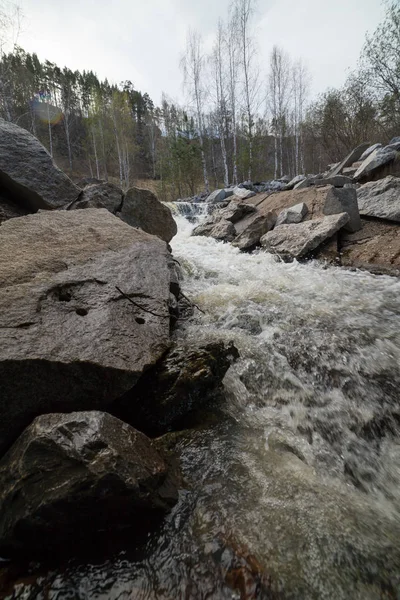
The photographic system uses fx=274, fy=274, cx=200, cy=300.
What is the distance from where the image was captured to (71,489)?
104cm

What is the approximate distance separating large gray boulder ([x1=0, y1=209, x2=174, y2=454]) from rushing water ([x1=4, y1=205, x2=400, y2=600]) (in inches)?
25.1

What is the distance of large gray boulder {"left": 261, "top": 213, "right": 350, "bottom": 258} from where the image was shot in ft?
16.5

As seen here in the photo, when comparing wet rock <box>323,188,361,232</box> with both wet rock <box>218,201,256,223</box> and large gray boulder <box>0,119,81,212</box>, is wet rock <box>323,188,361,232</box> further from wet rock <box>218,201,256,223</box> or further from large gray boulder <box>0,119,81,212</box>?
large gray boulder <box>0,119,81,212</box>

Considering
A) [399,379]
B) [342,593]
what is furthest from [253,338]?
[342,593]

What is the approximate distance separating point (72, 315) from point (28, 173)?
2.97 meters

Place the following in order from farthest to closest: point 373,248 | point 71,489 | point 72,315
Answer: point 373,248, point 72,315, point 71,489

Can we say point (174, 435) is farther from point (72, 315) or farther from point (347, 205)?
point (347, 205)

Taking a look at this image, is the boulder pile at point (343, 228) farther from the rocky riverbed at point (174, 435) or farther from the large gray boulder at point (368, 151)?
the large gray boulder at point (368, 151)

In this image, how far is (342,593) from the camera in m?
0.98

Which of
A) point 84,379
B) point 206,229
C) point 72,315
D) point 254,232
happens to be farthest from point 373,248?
point 84,379

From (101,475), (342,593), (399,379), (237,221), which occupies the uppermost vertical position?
(237,221)

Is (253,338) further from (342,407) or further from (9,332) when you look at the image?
(9,332)

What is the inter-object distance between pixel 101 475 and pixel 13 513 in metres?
0.35

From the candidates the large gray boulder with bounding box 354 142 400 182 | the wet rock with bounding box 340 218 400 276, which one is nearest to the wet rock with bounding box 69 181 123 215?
the wet rock with bounding box 340 218 400 276
